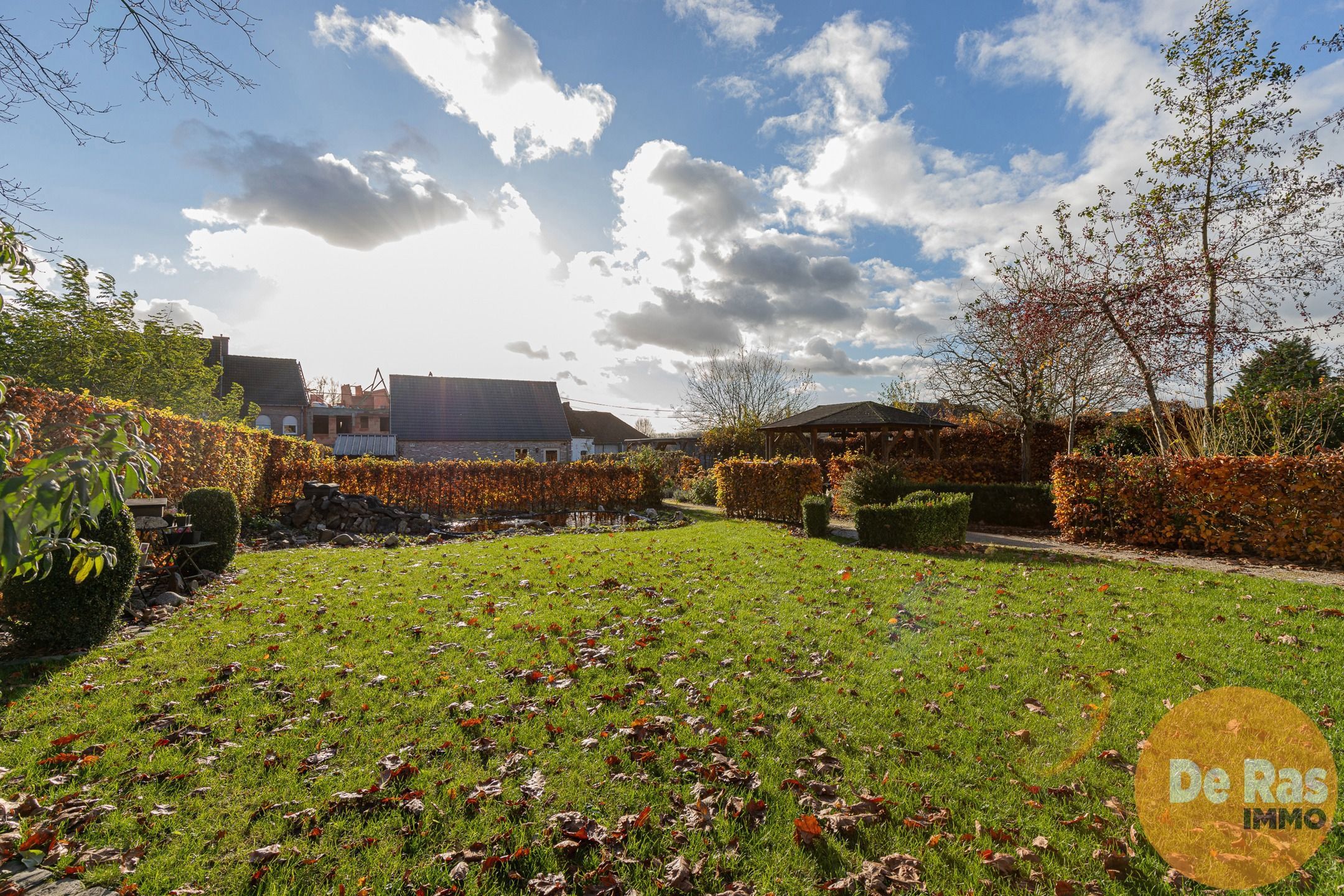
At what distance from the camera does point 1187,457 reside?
9703 mm

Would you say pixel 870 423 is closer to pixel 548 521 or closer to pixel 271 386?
pixel 548 521

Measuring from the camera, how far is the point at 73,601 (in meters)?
4.86

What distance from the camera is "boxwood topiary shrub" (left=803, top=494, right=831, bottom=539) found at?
36.3ft

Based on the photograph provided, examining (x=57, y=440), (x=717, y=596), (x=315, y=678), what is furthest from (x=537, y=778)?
(x=57, y=440)

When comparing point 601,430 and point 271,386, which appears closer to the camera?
point 271,386

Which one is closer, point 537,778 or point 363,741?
point 537,778

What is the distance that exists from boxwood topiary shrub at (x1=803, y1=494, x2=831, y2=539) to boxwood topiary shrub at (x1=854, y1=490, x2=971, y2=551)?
3.93ft

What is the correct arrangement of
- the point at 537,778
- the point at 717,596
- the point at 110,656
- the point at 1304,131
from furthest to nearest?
the point at 1304,131
the point at 717,596
the point at 110,656
the point at 537,778

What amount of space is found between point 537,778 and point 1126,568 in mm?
8588

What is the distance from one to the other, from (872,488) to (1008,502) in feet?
10.0

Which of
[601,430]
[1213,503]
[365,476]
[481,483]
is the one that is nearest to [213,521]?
[365,476]

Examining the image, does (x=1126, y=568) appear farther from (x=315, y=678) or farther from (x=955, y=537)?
(x=315, y=678)

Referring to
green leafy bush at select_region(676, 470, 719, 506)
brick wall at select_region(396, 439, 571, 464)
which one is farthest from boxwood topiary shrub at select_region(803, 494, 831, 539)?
brick wall at select_region(396, 439, 571, 464)

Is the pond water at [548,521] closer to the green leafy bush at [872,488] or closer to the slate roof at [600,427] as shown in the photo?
the green leafy bush at [872,488]
